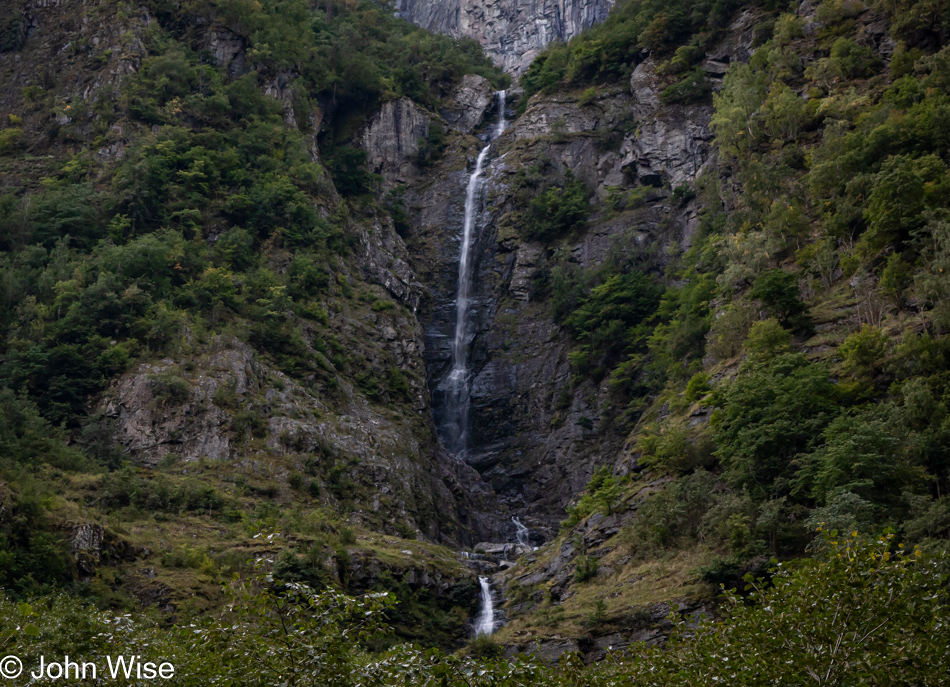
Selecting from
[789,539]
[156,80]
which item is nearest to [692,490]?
[789,539]

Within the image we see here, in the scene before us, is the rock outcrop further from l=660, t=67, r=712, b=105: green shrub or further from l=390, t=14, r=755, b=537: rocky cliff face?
l=660, t=67, r=712, b=105: green shrub

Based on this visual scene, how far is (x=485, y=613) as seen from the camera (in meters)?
30.3

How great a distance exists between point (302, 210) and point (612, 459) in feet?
71.8

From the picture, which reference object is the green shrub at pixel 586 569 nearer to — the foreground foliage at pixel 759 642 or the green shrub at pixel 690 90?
the foreground foliage at pixel 759 642

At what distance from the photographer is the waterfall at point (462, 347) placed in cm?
4738

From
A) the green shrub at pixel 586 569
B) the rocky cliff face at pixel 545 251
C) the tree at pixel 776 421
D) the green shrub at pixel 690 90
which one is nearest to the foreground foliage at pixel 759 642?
the tree at pixel 776 421

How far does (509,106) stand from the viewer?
216ft

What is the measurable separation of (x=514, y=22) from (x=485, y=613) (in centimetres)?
7711

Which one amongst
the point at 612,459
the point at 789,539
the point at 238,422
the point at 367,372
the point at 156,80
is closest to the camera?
the point at 789,539

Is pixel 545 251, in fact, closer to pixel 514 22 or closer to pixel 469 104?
pixel 469 104

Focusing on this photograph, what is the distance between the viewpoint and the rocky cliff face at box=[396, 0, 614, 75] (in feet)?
287

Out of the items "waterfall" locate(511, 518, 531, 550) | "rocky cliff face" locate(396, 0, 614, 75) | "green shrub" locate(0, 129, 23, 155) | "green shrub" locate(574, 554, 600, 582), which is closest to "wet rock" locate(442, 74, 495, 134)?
"rocky cliff face" locate(396, 0, 614, 75)

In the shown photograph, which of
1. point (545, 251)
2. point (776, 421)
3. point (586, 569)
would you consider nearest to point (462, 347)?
point (545, 251)

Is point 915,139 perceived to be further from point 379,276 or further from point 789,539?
point 379,276
